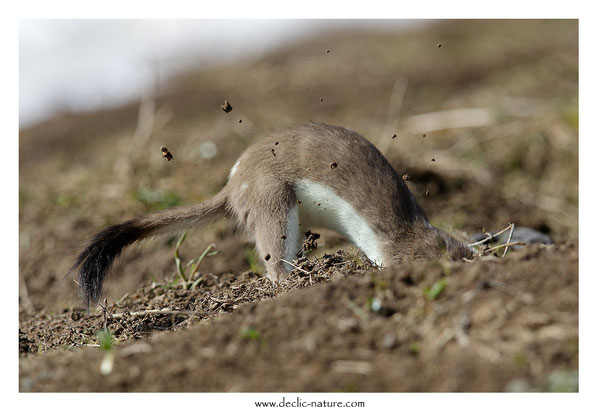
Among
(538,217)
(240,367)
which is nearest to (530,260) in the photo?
(240,367)

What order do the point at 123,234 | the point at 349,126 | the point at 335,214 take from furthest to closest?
the point at 349,126, the point at 335,214, the point at 123,234

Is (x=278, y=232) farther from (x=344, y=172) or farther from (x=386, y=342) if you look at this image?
(x=386, y=342)

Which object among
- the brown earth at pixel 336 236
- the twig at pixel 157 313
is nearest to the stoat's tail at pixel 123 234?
the twig at pixel 157 313

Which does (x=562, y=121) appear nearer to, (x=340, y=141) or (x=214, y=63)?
(x=340, y=141)

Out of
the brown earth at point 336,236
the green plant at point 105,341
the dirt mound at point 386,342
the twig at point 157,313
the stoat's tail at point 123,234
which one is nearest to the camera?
the dirt mound at point 386,342

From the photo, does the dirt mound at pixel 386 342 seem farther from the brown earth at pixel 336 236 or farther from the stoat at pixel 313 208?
the stoat at pixel 313 208

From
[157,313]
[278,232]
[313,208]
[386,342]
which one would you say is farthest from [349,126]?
[386,342]

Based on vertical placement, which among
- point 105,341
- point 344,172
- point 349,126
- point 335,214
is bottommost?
point 105,341
